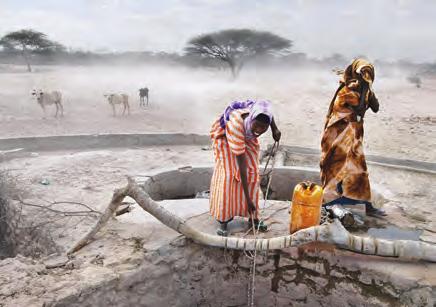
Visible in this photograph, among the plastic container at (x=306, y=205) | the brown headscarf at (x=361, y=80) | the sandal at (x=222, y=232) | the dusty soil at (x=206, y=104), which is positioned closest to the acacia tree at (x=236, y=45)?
the dusty soil at (x=206, y=104)

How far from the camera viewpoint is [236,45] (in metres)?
23.4

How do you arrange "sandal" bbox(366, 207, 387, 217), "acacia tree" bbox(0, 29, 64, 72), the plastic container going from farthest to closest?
"acacia tree" bbox(0, 29, 64, 72) < "sandal" bbox(366, 207, 387, 217) < the plastic container

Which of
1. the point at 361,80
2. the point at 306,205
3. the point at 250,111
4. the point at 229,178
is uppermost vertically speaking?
the point at 361,80

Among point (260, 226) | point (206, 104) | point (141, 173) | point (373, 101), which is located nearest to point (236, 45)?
point (206, 104)

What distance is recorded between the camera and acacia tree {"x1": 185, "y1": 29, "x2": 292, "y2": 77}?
2295cm

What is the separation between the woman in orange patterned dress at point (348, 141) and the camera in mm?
3721

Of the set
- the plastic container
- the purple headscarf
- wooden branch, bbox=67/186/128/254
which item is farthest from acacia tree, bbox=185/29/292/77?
the plastic container

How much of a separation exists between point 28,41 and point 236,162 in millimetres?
25366

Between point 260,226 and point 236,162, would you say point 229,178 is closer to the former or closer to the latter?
point 236,162

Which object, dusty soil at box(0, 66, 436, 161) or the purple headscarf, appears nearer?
the purple headscarf

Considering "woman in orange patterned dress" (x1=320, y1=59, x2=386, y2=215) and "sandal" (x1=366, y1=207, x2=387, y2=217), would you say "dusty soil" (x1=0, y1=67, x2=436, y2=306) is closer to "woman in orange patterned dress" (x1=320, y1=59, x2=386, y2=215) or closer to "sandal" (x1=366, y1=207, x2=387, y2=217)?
"sandal" (x1=366, y1=207, x2=387, y2=217)

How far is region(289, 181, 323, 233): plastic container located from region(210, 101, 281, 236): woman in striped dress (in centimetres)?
39

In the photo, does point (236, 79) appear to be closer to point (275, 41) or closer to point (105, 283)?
point (275, 41)

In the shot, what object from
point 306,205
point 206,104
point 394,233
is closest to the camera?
point 306,205
